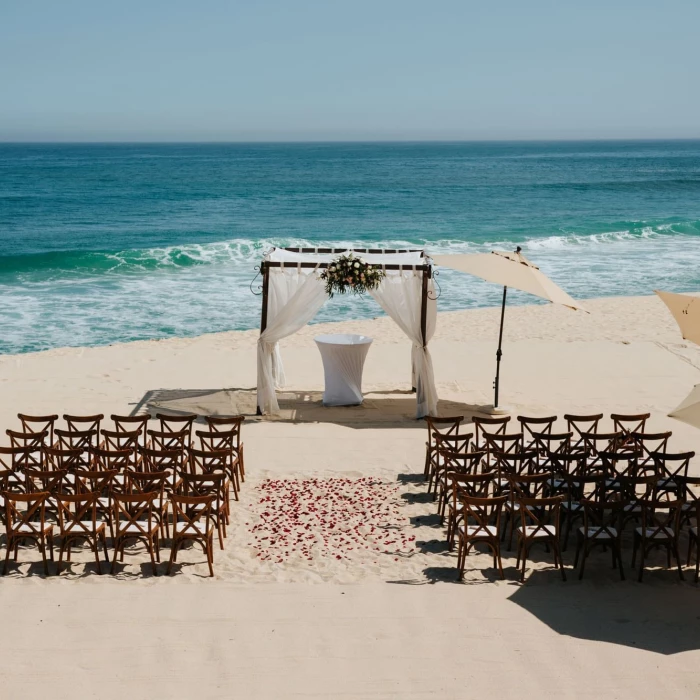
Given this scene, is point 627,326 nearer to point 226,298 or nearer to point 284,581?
point 226,298

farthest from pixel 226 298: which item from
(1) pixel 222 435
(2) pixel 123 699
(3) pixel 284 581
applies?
(2) pixel 123 699

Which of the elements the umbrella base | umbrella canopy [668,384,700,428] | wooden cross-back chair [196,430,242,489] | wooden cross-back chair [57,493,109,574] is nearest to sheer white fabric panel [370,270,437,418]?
the umbrella base

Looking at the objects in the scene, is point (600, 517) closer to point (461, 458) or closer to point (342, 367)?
point (461, 458)

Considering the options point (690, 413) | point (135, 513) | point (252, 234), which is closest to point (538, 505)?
point (690, 413)

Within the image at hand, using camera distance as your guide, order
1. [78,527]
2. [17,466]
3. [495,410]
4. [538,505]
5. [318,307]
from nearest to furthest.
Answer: [538,505]
[78,527]
[17,466]
[318,307]
[495,410]

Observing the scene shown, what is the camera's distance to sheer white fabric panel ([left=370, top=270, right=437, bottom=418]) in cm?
1281

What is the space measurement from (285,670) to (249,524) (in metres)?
2.88

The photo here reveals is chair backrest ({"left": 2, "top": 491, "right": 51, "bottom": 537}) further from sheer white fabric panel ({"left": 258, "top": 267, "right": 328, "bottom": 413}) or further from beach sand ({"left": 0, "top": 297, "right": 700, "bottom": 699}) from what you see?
sheer white fabric panel ({"left": 258, "top": 267, "right": 328, "bottom": 413})

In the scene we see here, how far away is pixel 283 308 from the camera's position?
505 inches

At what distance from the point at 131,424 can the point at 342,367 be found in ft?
10.2

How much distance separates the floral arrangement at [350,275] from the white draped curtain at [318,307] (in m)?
0.26

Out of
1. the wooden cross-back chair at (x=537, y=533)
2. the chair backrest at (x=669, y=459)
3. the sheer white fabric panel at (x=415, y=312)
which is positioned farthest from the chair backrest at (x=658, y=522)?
the sheer white fabric panel at (x=415, y=312)

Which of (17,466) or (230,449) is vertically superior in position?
(230,449)

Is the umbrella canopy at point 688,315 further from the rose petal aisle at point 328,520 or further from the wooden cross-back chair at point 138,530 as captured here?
the wooden cross-back chair at point 138,530
